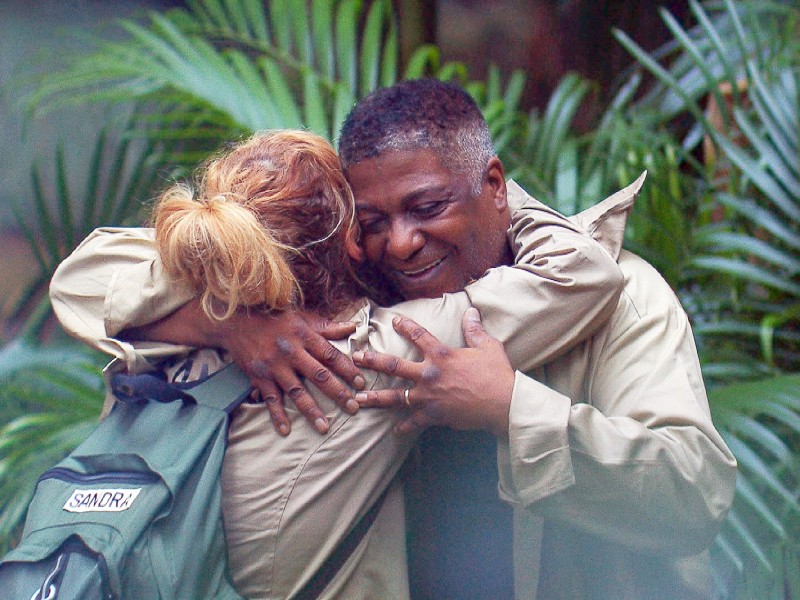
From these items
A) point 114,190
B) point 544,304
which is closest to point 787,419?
point 544,304

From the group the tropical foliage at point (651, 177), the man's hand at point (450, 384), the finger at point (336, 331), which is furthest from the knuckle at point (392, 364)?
the tropical foliage at point (651, 177)

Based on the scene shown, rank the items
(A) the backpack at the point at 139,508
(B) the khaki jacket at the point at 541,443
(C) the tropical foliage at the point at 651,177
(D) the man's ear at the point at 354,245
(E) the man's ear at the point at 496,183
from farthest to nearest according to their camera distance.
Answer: (C) the tropical foliage at the point at 651,177 → (E) the man's ear at the point at 496,183 → (D) the man's ear at the point at 354,245 → (B) the khaki jacket at the point at 541,443 → (A) the backpack at the point at 139,508

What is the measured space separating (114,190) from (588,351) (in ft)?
6.56

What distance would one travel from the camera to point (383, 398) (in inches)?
57.9

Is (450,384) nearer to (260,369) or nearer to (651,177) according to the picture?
(260,369)

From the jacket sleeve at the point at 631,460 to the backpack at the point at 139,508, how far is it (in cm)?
42

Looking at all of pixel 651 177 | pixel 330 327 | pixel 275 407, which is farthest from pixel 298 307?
pixel 651 177

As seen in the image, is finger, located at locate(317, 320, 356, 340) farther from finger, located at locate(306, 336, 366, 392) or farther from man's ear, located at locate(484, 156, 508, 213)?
man's ear, located at locate(484, 156, 508, 213)

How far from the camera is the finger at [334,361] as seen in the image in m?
1.50

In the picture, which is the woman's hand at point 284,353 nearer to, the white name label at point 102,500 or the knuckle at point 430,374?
the knuckle at point 430,374

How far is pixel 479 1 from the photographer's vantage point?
4.20 meters

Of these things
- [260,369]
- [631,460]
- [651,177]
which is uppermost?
[260,369]

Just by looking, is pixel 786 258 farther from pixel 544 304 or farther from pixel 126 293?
pixel 126 293

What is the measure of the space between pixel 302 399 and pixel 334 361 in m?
0.07
